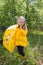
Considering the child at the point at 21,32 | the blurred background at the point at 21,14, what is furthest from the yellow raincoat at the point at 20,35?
the blurred background at the point at 21,14

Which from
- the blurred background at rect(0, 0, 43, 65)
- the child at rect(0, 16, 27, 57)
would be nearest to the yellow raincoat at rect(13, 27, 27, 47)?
the child at rect(0, 16, 27, 57)

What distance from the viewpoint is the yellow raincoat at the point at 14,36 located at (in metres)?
3.69

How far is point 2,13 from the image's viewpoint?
14.8ft

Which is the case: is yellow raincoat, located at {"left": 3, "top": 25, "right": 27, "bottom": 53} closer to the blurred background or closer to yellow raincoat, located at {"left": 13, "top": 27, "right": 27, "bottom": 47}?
yellow raincoat, located at {"left": 13, "top": 27, "right": 27, "bottom": 47}

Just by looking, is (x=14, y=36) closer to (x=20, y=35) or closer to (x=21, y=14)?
(x=20, y=35)

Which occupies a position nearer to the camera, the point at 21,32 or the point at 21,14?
the point at 21,32

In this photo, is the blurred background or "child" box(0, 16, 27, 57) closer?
"child" box(0, 16, 27, 57)

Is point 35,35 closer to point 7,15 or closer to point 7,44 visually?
point 7,15

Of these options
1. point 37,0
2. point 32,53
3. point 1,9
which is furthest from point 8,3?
point 32,53

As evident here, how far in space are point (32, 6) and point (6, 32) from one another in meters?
0.99

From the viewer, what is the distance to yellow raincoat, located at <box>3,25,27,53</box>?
12.1 ft

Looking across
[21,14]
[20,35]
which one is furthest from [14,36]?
[21,14]

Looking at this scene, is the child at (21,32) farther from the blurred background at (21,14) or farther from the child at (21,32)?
the blurred background at (21,14)

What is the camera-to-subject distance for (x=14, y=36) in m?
3.71
